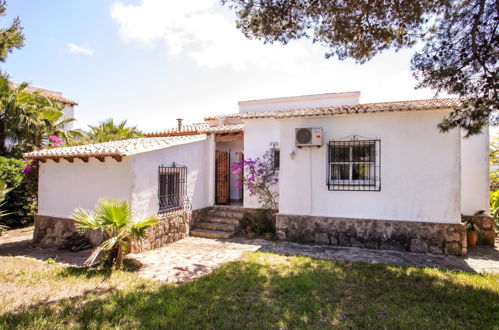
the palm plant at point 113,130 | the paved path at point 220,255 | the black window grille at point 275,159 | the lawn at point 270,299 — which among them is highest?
the palm plant at point 113,130

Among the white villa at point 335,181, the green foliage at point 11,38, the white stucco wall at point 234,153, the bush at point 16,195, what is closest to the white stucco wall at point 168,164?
the white villa at point 335,181

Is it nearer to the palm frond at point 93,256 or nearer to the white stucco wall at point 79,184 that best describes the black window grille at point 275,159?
the white stucco wall at point 79,184

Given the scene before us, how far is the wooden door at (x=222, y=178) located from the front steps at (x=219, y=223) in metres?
1.24

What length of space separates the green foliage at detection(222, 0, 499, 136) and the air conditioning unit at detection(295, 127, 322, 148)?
2437 millimetres

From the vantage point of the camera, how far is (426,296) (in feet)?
17.2

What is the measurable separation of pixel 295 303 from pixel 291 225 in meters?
5.06

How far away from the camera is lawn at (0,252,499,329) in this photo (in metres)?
4.24

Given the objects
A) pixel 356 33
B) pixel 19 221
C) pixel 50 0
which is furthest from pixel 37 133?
pixel 356 33

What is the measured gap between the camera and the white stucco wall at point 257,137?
1202 cm

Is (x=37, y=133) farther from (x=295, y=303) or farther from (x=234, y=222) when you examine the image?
(x=295, y=303)

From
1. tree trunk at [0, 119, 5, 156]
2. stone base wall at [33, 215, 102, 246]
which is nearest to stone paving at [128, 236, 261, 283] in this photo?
stone base wall at [33, 215, 102, 246]

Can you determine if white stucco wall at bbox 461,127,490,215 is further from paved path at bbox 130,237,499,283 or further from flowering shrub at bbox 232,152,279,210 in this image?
flowering shrub at bbox 232,152,279,210

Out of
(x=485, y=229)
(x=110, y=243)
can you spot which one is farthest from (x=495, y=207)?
(x=110, y=243)

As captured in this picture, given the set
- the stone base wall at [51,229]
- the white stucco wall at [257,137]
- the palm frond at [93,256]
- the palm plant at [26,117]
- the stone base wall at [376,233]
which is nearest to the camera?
the palm frond at [93,256]
